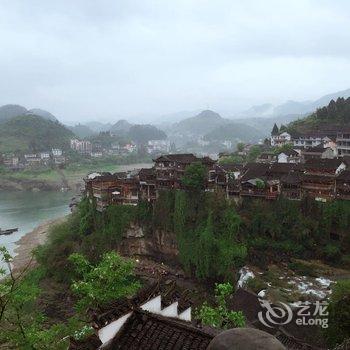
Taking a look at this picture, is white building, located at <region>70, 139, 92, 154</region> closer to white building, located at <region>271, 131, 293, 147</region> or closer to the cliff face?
white building, located at <region>271, 131, 293, 147</region>

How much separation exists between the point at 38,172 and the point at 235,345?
11008 cm

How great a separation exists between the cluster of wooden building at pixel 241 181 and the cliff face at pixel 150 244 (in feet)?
10.8

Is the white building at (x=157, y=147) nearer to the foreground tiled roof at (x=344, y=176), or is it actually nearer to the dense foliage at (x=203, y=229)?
the dense foliage at (x=203, y=229)

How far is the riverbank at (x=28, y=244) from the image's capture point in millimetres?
46412

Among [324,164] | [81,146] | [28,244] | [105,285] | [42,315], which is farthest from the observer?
[81,146]

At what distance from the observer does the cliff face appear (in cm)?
3903

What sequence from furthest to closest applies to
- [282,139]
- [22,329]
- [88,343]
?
[282,139]
[88,343]
[22,329]

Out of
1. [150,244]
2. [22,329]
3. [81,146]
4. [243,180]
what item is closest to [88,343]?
[22,329]

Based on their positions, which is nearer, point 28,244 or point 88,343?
point 88,343

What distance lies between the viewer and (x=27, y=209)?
76625 mm

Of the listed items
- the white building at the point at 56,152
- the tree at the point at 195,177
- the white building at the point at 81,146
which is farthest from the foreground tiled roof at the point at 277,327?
the white building at the point at 81,146

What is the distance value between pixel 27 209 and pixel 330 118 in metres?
55.5

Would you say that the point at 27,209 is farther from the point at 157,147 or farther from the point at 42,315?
the point at 157,147

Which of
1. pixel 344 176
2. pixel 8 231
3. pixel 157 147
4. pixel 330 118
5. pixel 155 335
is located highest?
pixel 330 118
